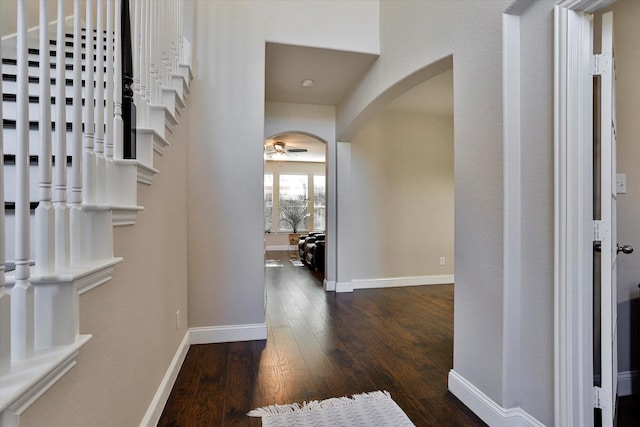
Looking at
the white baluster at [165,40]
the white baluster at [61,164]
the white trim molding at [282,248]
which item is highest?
the white baluster at [165,40]

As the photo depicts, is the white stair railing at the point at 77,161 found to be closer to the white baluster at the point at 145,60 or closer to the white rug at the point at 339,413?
the white baluster at the point at 145,60

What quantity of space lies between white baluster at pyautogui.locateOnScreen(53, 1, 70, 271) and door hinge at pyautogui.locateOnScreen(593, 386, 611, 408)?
213 cm

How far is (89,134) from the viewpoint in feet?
3.59

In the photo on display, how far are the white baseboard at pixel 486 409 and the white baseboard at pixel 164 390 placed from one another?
1.70 meters

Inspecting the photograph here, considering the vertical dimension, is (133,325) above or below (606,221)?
below

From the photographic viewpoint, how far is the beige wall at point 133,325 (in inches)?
38.9

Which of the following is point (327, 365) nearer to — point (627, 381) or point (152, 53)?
point (627, 381)

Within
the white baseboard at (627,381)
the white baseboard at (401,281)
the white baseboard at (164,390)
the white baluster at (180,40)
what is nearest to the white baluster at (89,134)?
the white baseboard at (164,390)

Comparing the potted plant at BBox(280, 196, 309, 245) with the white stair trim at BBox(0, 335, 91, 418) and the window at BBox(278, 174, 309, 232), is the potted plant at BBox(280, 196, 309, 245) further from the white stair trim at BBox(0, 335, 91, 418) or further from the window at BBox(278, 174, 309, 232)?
the white stair trim at BBox(0, 335, 91, 418)

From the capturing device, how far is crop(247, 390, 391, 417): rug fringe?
187 centimetres

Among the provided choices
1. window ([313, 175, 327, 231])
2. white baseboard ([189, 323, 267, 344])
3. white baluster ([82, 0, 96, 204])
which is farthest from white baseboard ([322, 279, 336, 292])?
window ([313, 175, 327, 231])

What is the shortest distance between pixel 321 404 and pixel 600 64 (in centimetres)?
220

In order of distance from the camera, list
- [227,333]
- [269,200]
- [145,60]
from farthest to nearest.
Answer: [269,200] → [227,333] → [145,60]

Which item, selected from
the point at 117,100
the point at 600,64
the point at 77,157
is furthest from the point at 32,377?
the point at 600,64
